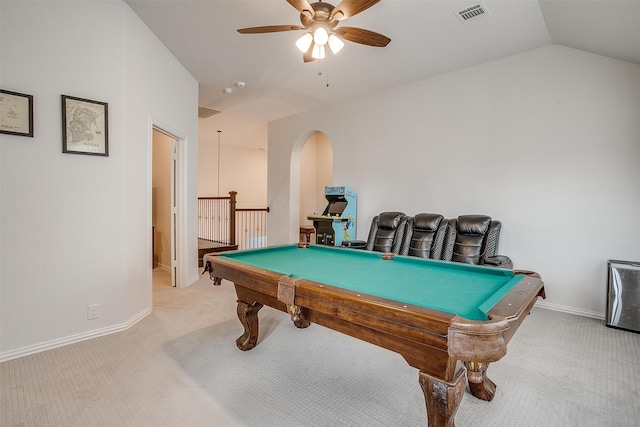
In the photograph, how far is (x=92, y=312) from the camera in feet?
8.62

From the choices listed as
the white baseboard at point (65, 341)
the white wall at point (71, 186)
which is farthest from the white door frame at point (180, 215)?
the white baseboard at point (65, 341)

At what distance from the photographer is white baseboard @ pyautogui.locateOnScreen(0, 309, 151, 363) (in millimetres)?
2240

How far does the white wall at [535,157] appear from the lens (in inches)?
121

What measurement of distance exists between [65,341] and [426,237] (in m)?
3.87

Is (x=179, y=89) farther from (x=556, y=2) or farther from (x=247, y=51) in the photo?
(x=556, y=2)

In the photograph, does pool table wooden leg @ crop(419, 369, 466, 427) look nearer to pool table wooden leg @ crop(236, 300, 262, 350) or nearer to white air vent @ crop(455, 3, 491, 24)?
pool table wooden leg @ crop(236, 300, 262, 350)

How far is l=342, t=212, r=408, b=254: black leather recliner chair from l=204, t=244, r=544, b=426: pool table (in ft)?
6.14

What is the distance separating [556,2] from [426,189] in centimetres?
241

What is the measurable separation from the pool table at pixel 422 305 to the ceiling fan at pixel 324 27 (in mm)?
1861

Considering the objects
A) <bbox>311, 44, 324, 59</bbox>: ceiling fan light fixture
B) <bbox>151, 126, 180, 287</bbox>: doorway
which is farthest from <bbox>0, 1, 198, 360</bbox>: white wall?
<bbox>151, 126, 180, 287</bbox>: doorway

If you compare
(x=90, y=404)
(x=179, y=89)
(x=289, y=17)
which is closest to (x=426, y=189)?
(x=289, y=17)

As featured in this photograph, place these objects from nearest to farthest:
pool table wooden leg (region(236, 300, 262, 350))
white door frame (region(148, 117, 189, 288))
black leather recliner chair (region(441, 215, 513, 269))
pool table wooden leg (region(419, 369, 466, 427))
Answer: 1. pool table wooden leg (region(419, 369, 466, 427))
2. pool table wooden leg (region(236, 300, 262, 350))
3. black leather recliner chair (region(441, 215, 513, 269))
4. white door frame (region(148, 117, 189, 288))

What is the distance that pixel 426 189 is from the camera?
4.43 meters

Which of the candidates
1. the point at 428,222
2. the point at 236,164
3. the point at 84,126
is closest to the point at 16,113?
the point at 84,126
